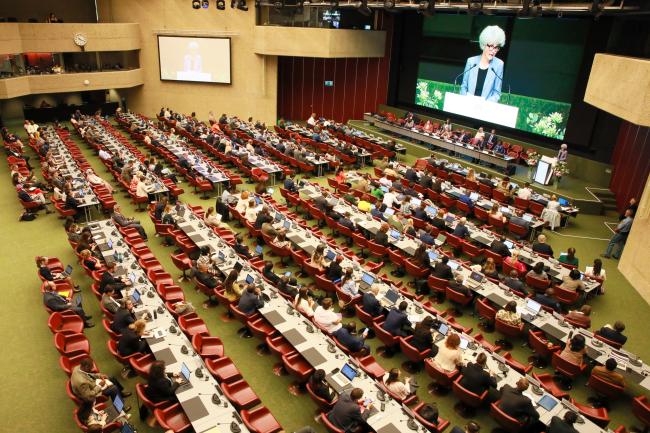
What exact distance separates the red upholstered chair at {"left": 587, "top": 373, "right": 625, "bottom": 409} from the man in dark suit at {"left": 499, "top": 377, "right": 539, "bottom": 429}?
2.01m

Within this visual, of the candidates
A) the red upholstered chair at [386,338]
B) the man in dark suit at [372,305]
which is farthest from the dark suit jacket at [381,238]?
the red upholstered chair at [386,338]

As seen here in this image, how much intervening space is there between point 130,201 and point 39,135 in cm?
841

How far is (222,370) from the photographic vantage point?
7809 millimetres

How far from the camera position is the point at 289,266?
12477 millimetres

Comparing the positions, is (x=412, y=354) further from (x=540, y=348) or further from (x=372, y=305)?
(x=540, y=348)

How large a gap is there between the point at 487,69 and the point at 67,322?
2088cm

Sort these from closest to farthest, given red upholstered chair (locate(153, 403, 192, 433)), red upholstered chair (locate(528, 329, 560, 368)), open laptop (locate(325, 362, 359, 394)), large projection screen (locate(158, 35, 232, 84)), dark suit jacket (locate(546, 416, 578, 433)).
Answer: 1. dark suit jacket (locate(546, 416, 578, 433))
2. red upholstered chair (locate(153, 403, 192, 433))
3. open laptop (locate(325, 362, 359, 394))
4. red upholstered chair (locate(528, 329, 560, 368))
5. large projection screen (locate(158, 35, 232, 84))

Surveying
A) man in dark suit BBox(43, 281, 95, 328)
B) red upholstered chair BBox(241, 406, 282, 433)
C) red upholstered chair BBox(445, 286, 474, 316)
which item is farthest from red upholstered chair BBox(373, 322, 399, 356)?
man in dark suit BBox(43, 281, 95, 328)

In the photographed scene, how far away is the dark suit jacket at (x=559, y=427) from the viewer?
6430 millimetres

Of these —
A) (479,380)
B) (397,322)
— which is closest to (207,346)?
(397,322)

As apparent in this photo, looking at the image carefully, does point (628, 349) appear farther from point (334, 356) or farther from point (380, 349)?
point (334, 356)

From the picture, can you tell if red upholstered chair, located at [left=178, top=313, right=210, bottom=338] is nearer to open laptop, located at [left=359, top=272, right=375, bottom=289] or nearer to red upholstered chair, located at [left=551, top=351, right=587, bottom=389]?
open laptop, located at [left=359, top=272, right=375, bottom=289]

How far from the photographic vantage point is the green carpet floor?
7867 millimetres

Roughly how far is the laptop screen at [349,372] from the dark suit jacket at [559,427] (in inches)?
114
